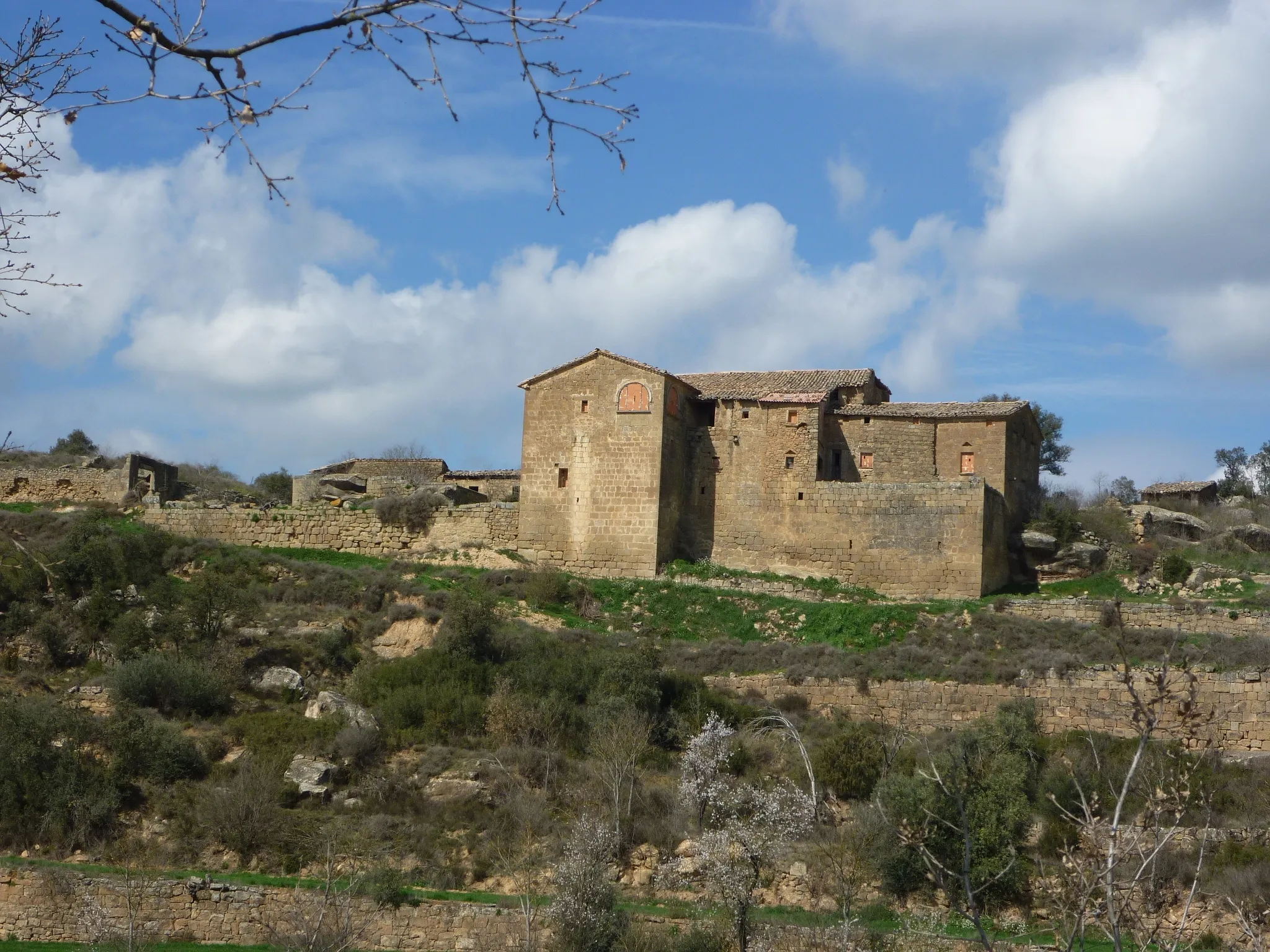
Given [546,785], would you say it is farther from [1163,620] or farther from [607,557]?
[1163,620]

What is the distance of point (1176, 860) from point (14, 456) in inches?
1604

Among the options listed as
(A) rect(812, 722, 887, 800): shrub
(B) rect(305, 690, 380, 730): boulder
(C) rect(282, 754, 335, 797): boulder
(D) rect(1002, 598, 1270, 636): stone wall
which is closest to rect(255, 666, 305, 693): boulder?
(B) rect(305, 690, 380, 730): boulder

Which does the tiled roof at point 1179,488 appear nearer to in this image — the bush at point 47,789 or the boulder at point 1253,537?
the boulder at point 1253,537

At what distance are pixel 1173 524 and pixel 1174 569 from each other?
17.5ft

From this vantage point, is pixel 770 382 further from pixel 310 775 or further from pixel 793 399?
pixel 310 775

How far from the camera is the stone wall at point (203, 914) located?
20.0 m

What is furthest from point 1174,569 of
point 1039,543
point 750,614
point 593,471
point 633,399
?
point 593,471

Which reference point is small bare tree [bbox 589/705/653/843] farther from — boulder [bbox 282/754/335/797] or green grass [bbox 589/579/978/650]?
green grass [bbox 589/579/978/650]

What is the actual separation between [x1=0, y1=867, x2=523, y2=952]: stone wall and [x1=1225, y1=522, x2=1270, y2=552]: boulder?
27065 millimetres

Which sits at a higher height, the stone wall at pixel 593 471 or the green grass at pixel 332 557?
the stone wall at pixel 593 471

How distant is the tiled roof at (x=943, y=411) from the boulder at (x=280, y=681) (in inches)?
656

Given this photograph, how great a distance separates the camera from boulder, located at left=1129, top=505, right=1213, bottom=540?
131 feet

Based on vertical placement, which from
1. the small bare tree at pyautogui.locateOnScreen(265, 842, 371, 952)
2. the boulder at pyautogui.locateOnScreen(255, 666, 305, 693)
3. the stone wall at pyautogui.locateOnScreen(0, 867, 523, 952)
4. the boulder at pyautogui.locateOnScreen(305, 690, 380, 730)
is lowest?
the stone wall at pyautogui.locateOnScreen(0, 867, 523, 952)

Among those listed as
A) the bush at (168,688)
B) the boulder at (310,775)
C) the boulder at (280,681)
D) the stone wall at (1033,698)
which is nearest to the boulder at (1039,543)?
the stone wall at (1033,698)
